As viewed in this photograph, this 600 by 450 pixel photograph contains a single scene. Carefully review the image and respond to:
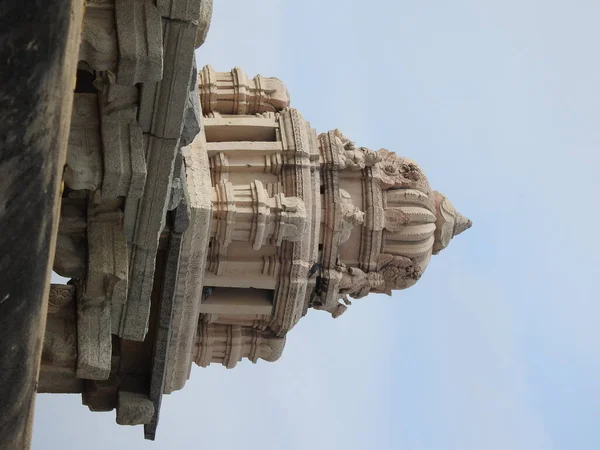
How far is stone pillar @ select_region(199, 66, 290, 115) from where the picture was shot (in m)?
15.2

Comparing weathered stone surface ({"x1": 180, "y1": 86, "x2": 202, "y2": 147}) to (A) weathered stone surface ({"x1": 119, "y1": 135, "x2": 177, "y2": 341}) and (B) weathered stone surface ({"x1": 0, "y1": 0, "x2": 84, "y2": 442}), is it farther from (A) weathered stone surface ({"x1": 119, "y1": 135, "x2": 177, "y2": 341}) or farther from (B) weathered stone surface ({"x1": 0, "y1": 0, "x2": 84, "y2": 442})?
(B) weathered stone surface ({"x1": 0, "y1": 0, "x2": 84, "y2": 442})

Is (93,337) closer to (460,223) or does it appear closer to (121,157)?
(121,157)

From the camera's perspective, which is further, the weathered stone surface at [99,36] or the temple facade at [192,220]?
the temple facade at [192,220]

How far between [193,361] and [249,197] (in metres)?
2.76

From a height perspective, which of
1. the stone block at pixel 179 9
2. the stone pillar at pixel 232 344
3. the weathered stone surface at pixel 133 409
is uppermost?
the stone block at pixel 179 9

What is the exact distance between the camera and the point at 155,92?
34.5ft

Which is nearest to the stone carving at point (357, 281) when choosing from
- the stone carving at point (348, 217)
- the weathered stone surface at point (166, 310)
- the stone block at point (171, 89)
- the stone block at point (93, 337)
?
the stone carving at point (348, 217)

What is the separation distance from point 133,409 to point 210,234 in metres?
2.23

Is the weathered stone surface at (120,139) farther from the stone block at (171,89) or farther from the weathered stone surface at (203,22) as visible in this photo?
the weathered stone surface at (203,22)

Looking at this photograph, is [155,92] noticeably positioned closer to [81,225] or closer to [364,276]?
[81,225]

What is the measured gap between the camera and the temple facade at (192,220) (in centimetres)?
1056

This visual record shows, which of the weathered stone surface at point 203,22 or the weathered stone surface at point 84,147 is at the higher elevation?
the weathered stone surface at point 203,22

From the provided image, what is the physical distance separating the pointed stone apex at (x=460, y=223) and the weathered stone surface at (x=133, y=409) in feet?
16.9

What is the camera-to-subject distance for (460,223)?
1630 centimetres
